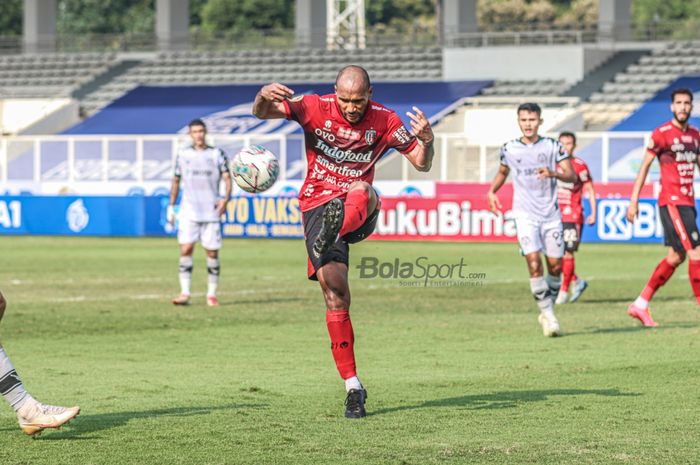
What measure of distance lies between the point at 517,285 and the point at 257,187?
→ 39.7 ft

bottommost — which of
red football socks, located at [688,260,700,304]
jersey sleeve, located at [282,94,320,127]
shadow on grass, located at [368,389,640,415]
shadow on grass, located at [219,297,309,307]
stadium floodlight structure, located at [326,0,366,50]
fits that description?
shadow on grass, located at [219,297,309,307]

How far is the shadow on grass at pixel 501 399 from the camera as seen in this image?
901 cm

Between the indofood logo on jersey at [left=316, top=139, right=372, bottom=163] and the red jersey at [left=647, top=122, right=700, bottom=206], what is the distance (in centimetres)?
609

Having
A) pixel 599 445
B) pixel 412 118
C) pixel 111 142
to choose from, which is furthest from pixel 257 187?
pixel 111 142

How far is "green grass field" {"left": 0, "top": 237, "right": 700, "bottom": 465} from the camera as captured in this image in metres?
7.50

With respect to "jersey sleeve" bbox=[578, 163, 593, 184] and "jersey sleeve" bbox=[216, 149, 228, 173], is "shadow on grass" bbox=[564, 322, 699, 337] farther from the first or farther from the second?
"jersey sleeve" bbox=[216, 149, 228, 173]

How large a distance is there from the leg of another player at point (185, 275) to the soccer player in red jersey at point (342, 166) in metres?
9.06

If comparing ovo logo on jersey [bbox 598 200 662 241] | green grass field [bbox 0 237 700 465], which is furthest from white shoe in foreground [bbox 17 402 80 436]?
ovo logo on jersey [bbox 598 200 662 241]

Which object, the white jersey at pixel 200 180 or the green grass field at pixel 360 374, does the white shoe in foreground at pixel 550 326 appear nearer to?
the green grass field at pixel 360 374

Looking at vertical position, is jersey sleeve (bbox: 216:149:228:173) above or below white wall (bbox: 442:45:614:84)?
below

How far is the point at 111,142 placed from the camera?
40.5m

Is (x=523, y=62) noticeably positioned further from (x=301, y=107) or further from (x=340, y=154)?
(x=301, y=107)

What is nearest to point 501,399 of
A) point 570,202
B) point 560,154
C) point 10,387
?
point 10,387

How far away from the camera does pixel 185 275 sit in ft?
59.5
